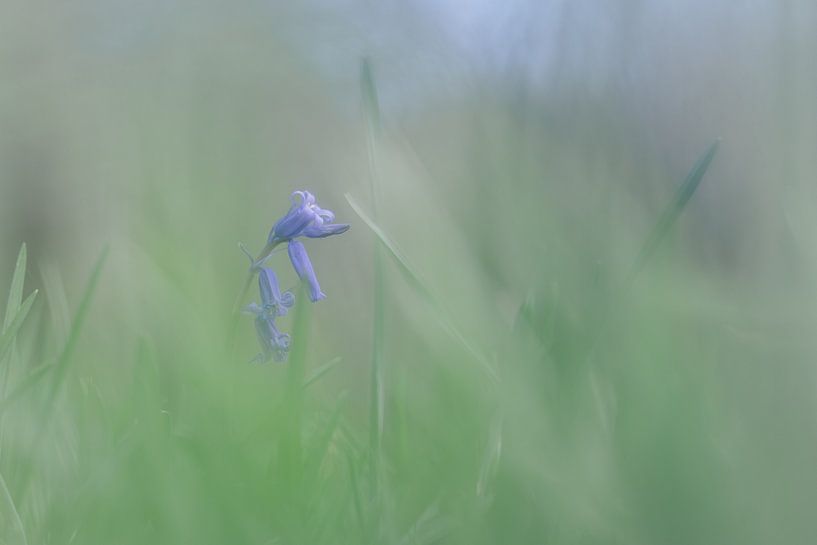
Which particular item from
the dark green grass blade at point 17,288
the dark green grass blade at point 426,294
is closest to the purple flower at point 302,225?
the dark green grass blade at point 17,288

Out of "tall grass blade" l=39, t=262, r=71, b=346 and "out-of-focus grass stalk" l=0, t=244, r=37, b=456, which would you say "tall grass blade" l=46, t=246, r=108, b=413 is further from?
"tall grass blade" l=39, t=262, r=71, b=346

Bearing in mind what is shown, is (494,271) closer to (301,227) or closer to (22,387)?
(22,387)

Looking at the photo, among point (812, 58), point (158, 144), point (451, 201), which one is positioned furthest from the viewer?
point (158, 144)

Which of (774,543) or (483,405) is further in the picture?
(483,405)

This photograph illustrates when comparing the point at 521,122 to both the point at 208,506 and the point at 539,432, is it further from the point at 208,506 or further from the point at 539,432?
the point at 208,506

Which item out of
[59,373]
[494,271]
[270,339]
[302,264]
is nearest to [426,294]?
[494,271]

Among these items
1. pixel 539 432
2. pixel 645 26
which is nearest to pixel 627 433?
pixel 539 432
